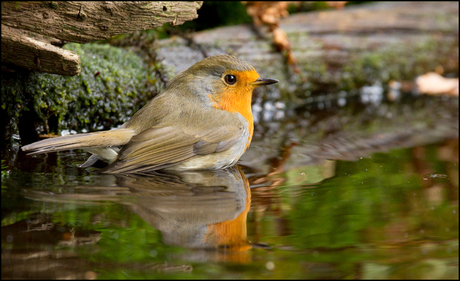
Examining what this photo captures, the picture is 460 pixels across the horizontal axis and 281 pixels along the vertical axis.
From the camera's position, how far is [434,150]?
15.0 ft

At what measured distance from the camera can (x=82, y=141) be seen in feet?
10.5

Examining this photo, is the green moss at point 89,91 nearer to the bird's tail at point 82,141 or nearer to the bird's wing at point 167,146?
the bird's tail at point 82,141

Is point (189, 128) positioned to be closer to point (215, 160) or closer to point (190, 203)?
point (215, 160)

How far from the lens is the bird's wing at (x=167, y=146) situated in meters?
3.39

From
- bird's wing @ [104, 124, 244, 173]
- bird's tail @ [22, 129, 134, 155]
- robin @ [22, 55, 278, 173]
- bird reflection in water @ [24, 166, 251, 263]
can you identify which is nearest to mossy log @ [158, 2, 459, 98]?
robin @ [22, 55, 278, 173]

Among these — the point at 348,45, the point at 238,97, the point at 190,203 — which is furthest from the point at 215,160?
the point at 348,45

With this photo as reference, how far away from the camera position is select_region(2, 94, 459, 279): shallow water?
86.0 inches

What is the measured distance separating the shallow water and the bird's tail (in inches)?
8.9

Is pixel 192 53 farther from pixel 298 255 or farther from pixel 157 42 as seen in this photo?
pixel 298 255

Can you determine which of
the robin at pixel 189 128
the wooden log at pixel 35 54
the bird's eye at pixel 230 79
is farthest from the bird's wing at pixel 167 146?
the wooden log at pixel 35 54

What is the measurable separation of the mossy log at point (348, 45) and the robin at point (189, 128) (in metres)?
1.74

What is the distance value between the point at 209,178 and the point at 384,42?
475cm

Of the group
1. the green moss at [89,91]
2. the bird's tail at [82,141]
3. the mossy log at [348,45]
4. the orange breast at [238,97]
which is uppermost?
the mossy log at [348,45]

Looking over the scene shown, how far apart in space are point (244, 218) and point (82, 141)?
124cm
